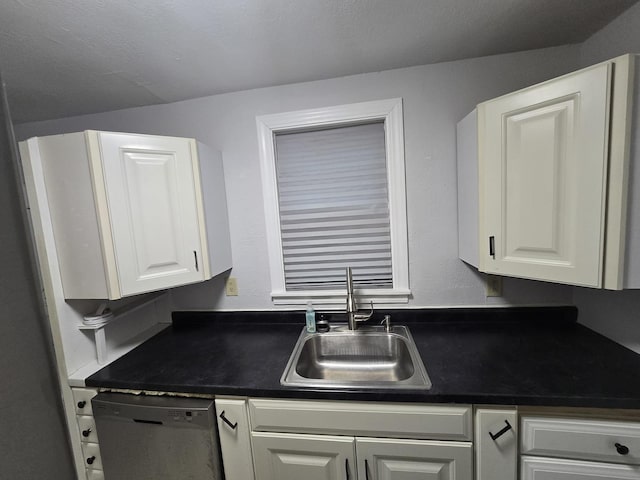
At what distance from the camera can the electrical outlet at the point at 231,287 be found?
1655 millimetres

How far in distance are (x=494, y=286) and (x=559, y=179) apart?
67 centimetres

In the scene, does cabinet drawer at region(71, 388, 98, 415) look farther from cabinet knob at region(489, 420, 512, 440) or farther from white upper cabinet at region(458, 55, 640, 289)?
white upper cabinet at region(458, 55, 640, 289)

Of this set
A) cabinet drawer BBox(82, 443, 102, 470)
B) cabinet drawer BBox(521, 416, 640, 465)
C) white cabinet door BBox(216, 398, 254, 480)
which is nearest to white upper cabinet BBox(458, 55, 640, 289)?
cabinet drawer BBox(521, 416, 640, 465)

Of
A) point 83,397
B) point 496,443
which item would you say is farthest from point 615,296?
point 83,397

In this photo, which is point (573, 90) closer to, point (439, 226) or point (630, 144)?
point (630, 144)

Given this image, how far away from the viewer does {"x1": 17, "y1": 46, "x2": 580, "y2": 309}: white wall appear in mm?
1349

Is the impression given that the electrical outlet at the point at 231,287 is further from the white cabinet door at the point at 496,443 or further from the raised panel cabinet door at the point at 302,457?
the white cabinet door at the point at 496,443

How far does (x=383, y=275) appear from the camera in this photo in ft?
5.10

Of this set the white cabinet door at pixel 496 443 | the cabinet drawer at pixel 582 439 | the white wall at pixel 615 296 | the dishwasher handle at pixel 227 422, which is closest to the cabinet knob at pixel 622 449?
the cabinet drawer at pixel 582 439

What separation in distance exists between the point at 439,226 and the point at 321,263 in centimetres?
70

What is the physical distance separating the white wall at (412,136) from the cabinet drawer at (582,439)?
63 cm

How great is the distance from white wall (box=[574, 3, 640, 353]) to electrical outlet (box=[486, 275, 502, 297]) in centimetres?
37

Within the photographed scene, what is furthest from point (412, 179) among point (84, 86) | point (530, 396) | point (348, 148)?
point (84, 86)

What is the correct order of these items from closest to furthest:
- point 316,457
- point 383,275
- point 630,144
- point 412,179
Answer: point 630,144 → point 316,457 → point 412,179 → point 383,275
